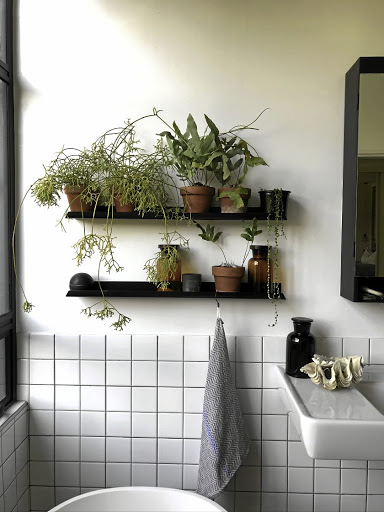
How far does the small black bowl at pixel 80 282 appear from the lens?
1751mm

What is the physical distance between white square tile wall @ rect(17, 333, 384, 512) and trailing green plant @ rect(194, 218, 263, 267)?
316 mm

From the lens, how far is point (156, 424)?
6.08 feet

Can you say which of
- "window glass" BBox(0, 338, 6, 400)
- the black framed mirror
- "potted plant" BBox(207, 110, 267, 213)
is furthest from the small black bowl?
the black framed mirror

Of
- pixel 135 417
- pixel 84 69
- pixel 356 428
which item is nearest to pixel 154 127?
pixel 84 69

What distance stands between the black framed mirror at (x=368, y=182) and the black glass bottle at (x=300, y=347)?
206mm

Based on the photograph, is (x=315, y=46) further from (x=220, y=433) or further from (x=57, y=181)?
(x=220, y=433)

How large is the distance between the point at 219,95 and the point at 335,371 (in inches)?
43.0

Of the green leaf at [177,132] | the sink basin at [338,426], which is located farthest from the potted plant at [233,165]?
the sink basin at [338,426]

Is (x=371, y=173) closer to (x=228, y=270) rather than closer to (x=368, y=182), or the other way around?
Result: (x=368, y=182)

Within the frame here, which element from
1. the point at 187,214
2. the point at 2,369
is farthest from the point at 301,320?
the point at 2,369

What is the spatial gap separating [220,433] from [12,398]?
0.82m

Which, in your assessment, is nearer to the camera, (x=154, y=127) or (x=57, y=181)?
(x=57, y=181)

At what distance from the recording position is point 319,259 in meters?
1.83

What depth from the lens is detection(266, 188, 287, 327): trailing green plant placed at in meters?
1.71
